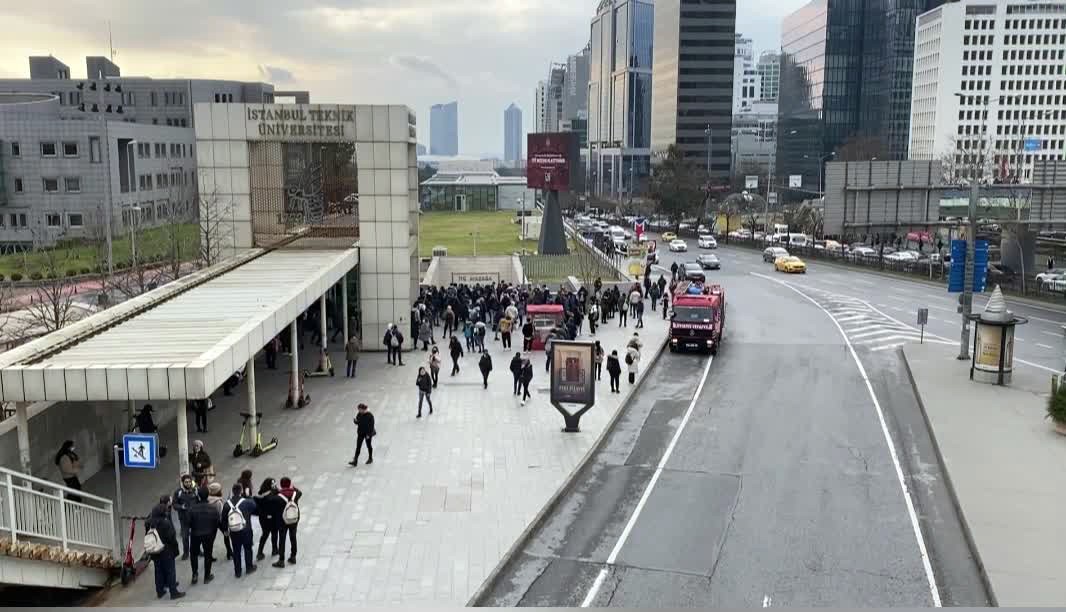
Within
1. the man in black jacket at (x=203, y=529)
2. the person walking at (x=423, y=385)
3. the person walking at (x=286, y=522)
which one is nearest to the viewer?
the man in black jacket at (x=203, y=529)

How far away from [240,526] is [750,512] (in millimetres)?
8740

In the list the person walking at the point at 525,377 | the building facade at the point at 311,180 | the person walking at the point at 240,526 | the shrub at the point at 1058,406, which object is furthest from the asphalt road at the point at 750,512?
the building facade at the point at 311,180

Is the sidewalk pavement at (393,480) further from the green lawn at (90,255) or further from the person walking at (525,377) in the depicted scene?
the green lawn at (90,255)

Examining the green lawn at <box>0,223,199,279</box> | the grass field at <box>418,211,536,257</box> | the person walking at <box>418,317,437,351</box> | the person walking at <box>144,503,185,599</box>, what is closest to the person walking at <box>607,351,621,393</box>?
the person walking at <box>418,317,437,351</box>

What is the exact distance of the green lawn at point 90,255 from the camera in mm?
50094

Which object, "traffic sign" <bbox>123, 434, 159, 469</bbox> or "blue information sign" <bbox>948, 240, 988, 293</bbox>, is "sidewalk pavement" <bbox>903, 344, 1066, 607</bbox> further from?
"traffic sign" <bbox>123, 434, 159, 469</bbox>

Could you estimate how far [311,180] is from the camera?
32.2 meters

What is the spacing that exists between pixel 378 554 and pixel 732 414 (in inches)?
478

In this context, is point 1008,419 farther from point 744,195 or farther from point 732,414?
point 744,195

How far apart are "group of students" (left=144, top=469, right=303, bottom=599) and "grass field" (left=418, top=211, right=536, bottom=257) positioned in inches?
1316

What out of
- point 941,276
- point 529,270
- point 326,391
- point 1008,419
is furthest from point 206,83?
point 1008,419

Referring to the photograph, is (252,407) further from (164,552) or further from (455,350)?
(455,350)

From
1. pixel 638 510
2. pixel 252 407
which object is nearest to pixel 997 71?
pixel 638 510

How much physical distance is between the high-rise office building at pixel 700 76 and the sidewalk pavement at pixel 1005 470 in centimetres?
14520
